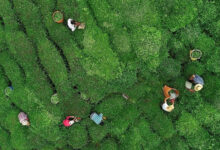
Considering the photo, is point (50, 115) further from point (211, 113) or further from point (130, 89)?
point (211, 113)

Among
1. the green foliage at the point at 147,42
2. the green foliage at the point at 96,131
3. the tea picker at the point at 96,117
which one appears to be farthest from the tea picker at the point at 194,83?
the green foliage at the point at 96,131

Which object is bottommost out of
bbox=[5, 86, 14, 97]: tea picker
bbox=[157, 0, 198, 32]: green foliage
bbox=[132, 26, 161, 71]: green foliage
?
bbox=[5, 86, 14, 97]: tea picker

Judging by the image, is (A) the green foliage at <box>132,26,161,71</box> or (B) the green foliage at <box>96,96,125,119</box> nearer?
(A) the green foliage at <box>132,26,161,71</box>

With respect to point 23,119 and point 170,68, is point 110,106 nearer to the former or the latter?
point 170,68

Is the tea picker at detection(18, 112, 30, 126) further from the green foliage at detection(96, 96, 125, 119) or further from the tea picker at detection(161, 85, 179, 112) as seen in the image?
the tea picker at detection(161, 85, 179, 112)

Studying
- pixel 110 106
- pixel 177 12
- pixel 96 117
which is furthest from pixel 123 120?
pixel 177 12

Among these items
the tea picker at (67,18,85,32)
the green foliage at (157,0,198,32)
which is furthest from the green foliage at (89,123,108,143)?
the green foliage at (157,0,198,32)

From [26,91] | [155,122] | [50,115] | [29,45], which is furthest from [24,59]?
[155,122]
